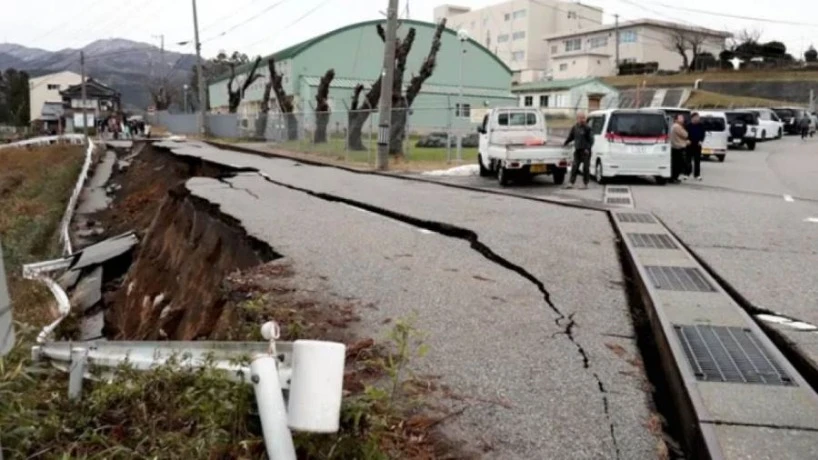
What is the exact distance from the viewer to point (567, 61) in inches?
3216

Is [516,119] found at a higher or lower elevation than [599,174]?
higher

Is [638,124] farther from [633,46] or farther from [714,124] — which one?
[633,46]

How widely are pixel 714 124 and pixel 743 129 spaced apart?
7.75 metres

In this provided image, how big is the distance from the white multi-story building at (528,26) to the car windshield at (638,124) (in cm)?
7203

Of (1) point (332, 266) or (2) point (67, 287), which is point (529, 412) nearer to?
(1) point (332, 266)

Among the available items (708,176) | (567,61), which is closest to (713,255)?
(708,176)

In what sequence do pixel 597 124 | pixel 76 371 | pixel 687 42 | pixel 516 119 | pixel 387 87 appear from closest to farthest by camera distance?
pixel 76 371
pixel 597 124
pixel 516 119
pixel 387 87
pixel 687 42

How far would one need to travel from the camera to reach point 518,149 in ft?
53.1

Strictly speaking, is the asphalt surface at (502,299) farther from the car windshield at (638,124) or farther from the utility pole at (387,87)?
the utility pole at (387,87)

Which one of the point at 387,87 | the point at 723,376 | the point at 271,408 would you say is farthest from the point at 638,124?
the point at 271,408

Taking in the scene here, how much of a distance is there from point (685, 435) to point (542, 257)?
413 cm

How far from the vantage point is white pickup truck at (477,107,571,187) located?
53.0 feet

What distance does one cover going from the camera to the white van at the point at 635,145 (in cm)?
1661

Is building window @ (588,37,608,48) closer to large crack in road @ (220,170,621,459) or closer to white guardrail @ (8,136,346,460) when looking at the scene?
large crack in road @ (220,170,621,459)
